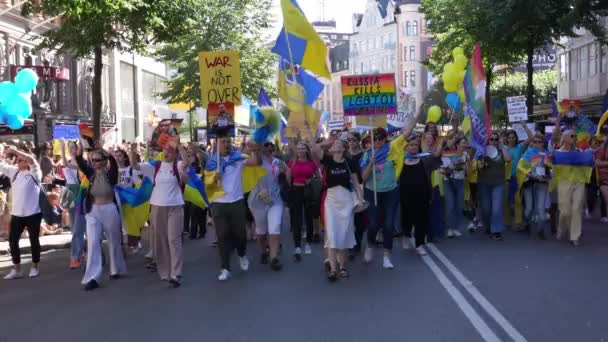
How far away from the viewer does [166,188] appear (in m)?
8.98

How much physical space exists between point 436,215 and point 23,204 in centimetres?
595

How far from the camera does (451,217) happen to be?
42.3 ft

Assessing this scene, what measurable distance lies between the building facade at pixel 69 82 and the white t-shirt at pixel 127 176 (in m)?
5.35

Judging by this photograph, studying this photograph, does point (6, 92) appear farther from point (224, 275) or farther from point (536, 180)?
point (536, 180)

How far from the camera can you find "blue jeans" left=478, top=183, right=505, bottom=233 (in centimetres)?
1211

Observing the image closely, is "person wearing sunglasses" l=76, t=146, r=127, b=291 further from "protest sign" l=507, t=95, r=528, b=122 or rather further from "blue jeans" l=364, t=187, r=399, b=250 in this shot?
"protest sign" l=507, t=95, r=528, b=122

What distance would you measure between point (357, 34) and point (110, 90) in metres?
65.3

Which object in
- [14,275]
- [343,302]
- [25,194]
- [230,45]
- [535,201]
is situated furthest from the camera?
[230,45]

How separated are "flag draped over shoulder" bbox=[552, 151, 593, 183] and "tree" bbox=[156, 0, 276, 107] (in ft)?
73.4

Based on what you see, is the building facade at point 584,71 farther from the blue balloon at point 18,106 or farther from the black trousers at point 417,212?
the blue balloon at point 18,106

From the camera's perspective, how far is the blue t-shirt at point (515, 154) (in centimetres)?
1309

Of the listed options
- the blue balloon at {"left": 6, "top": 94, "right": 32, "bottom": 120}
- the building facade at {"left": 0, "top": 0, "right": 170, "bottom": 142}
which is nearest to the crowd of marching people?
the blue balloon at {"left": 6, "top": 94, "right": 32, "bottom": 120}

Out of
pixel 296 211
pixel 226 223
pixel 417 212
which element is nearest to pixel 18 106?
pixel 226 223

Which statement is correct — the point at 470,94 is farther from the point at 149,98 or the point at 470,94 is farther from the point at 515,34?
the point at 149,98
